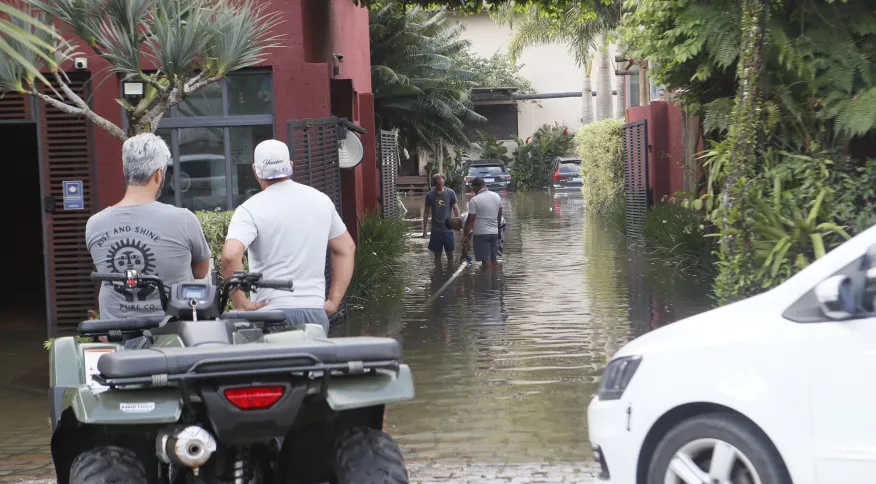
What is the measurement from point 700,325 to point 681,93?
8.41m

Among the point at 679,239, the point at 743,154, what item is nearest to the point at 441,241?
the point at 679,239

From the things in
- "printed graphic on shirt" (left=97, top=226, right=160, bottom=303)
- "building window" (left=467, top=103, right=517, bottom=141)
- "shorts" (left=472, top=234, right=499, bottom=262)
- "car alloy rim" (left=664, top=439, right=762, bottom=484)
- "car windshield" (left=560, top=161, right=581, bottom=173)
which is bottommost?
"car alloy rim" (left=664, top=439, right=762, bottom=484)

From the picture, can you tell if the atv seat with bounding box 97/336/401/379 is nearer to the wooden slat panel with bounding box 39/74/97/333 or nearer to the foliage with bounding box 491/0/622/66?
the wooden slat panel with bounding box 39/74/97/333

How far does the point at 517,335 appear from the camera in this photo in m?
12.4

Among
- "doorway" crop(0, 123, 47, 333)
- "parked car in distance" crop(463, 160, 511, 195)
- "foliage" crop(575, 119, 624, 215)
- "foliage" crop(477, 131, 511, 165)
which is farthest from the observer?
"foliage" crop(477, 131, 511, 165)

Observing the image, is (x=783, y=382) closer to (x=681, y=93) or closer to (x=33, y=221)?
(x=681, y=93)

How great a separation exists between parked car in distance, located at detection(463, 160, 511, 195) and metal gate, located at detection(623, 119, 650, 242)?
76.0 feet

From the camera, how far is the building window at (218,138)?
14.4 meters

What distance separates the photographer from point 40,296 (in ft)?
61.7

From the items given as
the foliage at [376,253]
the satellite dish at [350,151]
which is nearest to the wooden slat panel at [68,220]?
the foliage at [376,253]

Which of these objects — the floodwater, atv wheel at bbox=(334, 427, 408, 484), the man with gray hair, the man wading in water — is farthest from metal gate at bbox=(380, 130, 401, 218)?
atv wheel at bbox=(334, 427, 408, 484)

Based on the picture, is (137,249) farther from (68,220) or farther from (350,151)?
(350,151)

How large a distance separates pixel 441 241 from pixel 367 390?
16.7 metres

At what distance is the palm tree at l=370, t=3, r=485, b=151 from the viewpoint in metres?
34.2
